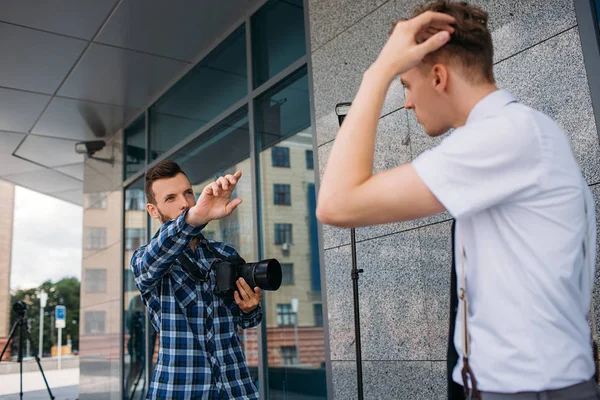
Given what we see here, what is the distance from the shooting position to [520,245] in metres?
0.96

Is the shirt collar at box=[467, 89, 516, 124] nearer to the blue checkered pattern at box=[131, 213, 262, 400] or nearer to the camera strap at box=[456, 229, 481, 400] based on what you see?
the camera strap at box=[456, 229, 481, 400]

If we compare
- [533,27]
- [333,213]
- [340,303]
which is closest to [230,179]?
[333,213]

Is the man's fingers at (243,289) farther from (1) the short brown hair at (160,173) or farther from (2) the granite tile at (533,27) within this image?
(2) the granite tile at (533,27)

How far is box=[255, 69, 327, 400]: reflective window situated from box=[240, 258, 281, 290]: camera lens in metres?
1.97

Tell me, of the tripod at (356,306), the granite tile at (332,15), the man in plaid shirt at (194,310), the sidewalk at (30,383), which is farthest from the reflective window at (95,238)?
the man in plaid shirt at (194,310)

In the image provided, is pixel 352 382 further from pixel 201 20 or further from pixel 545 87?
pixel 201 20

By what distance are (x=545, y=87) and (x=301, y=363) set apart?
2.45 meters

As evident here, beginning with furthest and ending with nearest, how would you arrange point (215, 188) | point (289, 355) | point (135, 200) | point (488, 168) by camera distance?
1. point (135, 200)
2. point (289, 355)
3. point (215, 188)
4. point (488, 168)

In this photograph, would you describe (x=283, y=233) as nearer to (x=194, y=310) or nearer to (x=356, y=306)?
(x=356, y=306)

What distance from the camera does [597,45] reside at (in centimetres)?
225

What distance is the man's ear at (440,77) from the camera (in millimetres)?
1089

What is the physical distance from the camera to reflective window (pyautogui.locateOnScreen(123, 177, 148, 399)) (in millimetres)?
6715

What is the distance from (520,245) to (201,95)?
4.95 metres

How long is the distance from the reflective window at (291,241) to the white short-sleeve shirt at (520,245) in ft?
9.53
